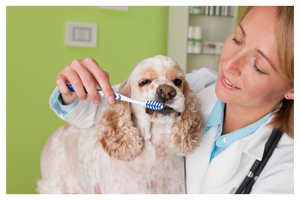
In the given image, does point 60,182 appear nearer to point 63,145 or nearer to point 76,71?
point 63,145

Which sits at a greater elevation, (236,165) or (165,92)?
(165,92)

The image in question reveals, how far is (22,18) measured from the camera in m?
2.24

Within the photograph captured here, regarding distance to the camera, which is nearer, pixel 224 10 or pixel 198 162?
pixel 198 162

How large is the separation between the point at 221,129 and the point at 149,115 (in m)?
0.34

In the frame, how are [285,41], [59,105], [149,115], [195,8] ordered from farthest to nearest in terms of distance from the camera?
[195,8], [59,105], [149,115], [285,41]

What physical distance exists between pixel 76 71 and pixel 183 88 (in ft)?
1.34

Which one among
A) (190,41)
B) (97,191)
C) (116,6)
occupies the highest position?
(116,6)

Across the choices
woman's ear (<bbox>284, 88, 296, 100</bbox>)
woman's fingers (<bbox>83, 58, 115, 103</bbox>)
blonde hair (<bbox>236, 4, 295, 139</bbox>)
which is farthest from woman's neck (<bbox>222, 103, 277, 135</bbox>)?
woman's fingers (<bbox>83, 58, 115, 103</bbox>)

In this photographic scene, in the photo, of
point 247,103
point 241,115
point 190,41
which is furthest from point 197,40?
point 247,103

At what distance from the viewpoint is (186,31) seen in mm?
2494

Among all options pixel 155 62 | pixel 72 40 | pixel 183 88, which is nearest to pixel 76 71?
pixel 155 62

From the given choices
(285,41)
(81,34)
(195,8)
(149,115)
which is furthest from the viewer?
(195,8)

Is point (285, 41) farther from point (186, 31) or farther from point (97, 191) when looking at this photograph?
point (186, 31)

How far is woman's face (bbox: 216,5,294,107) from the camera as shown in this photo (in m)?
0.79
